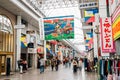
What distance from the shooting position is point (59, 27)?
85.5 ft

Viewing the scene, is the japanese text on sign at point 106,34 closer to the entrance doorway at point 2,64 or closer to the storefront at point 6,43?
the storefront at point 6,43

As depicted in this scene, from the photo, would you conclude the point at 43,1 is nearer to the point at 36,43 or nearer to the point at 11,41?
the point at 36,43

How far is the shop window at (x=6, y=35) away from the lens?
937 inches

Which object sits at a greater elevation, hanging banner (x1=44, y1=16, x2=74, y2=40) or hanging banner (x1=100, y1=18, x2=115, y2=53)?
hanging banner (x1=44, y1=16, x2=74, y2=40)

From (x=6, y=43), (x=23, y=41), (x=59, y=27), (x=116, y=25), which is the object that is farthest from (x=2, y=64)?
(x=116, y=25)

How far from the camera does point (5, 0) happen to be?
21.5 m

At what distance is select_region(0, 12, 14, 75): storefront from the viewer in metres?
23.3

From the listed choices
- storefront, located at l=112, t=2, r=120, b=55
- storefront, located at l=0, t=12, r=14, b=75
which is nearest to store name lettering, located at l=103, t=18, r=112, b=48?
storefront, located at l=112, t=2, r=120, b=55

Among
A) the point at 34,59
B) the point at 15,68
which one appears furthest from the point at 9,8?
the point at 34,59

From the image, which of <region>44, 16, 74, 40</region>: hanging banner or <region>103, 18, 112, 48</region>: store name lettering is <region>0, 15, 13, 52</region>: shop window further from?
<region>103, 18, 112, 48</region>: store name lettering

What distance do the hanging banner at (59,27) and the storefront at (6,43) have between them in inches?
165

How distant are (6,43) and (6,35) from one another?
0.90 meters

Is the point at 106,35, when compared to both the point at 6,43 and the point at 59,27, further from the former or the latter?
the point at 6,43

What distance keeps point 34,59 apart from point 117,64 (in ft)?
91.4
